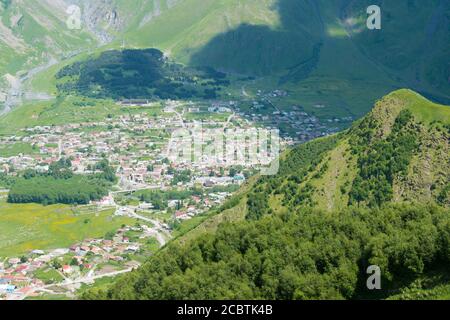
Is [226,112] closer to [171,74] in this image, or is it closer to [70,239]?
[171,74]

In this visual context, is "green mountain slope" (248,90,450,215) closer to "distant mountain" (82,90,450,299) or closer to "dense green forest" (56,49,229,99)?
"distant mountain" (82,90,450,299)

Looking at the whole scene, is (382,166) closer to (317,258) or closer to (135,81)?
(317,258)

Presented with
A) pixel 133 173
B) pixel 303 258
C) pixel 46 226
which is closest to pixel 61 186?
pixel 133 173

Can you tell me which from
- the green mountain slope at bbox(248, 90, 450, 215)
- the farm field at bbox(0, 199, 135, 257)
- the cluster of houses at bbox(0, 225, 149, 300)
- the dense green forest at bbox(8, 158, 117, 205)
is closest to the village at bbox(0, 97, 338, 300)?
the cluster of houses at bbox(0, 225, 149, 300)

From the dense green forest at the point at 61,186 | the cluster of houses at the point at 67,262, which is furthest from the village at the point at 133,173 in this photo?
the dense green forest at the point at 61,186

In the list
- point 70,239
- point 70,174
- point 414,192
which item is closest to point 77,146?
point 70,174

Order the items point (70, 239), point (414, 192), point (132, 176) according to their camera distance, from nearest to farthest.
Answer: point (414, 192) < point (70, 239) < point (132, 176)
